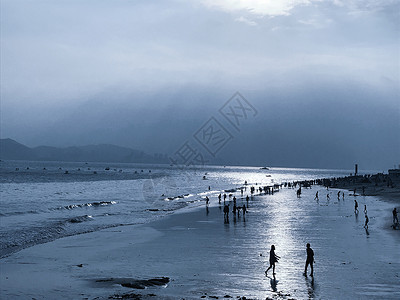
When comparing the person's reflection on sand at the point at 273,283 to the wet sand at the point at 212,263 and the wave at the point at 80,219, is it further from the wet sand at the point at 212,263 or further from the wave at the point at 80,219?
the wave at the point at 80,219

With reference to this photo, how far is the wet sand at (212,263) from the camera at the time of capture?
52.7ft

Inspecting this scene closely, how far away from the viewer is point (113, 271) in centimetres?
1962

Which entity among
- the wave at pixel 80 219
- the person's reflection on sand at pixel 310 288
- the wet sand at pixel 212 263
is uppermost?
the person's reflection on sand at pixel 310 288

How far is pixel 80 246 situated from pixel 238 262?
449 inches

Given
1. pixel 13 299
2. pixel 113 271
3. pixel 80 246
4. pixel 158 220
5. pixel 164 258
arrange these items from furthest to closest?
pixel 158 220 → pixel 80 246 → pixel 164 258 → pixel 113 271 → pixel 13 299

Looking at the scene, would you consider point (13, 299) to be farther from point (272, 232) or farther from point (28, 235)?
point (272, 232)

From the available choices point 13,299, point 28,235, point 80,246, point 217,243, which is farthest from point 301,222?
point 13,299

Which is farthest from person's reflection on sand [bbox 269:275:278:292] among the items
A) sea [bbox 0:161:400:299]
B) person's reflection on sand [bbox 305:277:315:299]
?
person's reflection on sand [bbox 305:277:315:299]

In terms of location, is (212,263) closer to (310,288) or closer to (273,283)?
(273,283)

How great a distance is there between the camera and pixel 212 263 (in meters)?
20.7

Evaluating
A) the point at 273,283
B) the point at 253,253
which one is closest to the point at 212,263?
the point at 253,253

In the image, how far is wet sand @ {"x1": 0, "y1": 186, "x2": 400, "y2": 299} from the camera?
52.7 ft

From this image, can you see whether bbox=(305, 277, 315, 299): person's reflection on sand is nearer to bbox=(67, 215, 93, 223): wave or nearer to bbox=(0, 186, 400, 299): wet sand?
bbox=(0, 186, 400, 299): wet sand

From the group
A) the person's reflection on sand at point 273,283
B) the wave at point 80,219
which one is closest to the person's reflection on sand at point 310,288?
the person's reflection on sand at point 273,283
